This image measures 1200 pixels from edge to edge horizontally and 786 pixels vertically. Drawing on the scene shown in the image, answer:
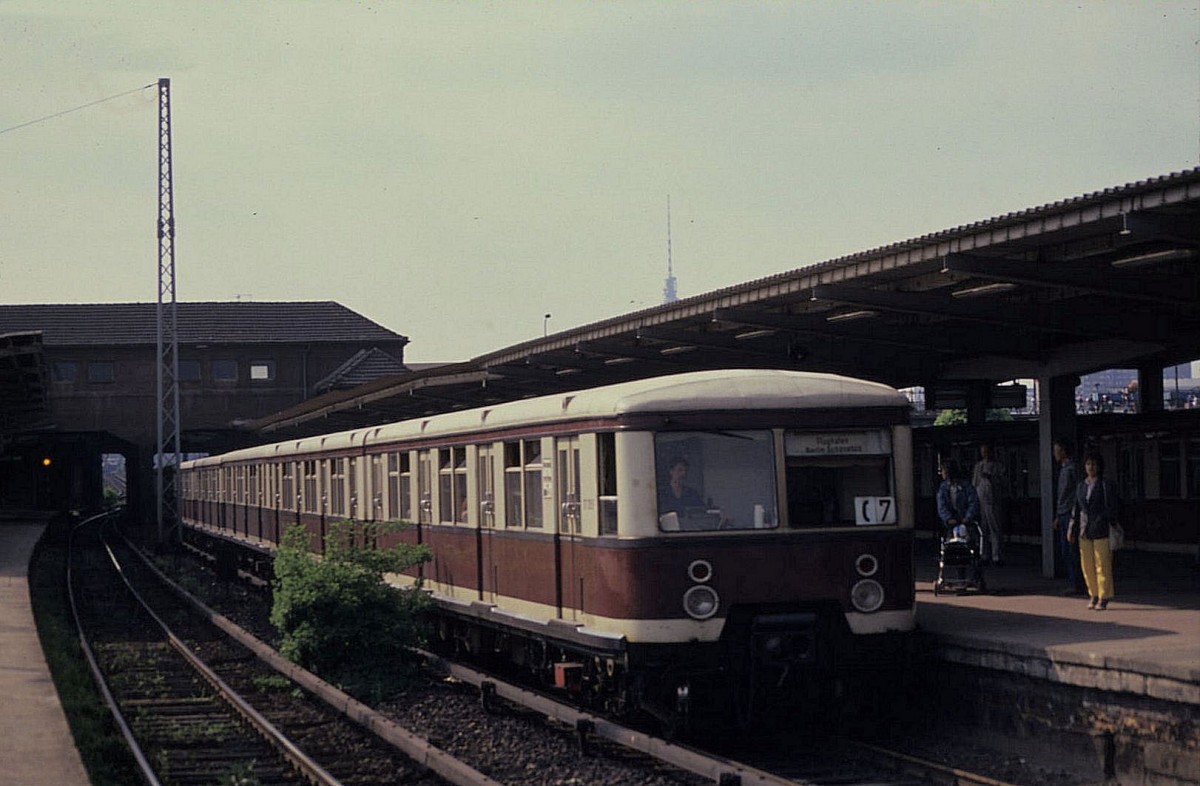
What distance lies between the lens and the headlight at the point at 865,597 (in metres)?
11.4

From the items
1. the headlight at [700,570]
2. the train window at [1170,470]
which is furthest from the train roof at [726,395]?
the train window at [1170,470]

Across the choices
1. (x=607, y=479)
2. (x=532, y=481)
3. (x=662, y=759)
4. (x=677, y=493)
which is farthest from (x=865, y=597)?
(x=532, y=481)

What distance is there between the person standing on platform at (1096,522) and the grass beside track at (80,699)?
779 centimetres

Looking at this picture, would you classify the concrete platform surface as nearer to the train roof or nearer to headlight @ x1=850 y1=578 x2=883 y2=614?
the train roof

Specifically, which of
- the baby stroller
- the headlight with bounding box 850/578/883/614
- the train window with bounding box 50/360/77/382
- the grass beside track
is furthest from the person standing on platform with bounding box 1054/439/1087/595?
the train window with bounding box 50/360/77/382

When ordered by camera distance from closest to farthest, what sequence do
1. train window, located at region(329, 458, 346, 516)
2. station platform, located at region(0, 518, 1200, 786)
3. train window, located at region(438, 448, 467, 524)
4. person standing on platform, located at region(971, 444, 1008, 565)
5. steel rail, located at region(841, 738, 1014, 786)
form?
steel rail, located at region(841, 738, 1014, 786) < station platform, located at region(0, 518, 1200, 786) < train window, located at region(438, 448, 467, 524) < person standing on platform, located at region(971, 444, 1008, 565) < train window, located at region(329, 458, 346, 516)

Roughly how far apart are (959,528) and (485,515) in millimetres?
5312

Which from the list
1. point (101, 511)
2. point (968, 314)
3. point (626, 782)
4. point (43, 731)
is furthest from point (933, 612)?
point (101, 511)

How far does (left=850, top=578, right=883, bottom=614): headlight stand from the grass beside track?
5.07 m

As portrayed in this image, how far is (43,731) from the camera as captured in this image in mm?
12133

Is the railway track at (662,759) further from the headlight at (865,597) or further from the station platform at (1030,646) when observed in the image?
the station platform at (1030,646)

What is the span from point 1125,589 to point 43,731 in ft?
35.6

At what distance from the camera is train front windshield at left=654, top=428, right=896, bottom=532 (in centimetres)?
1129

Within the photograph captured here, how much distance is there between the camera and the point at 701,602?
11.2m
